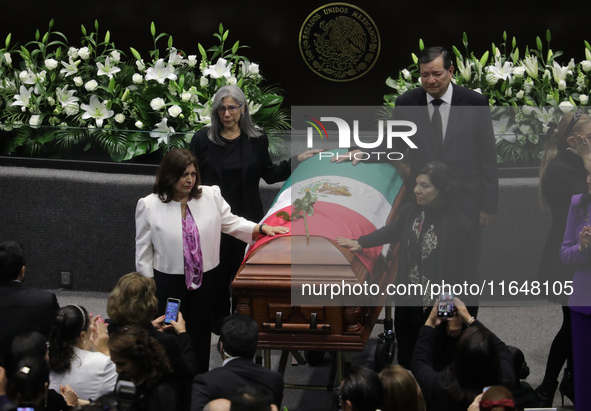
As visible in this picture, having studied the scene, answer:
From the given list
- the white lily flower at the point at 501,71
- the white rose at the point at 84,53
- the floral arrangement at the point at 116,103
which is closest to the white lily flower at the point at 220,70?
the floral arrangement at the point at 116,103

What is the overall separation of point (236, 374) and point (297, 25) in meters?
4.11

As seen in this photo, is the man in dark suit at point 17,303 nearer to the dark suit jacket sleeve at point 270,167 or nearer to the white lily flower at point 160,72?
the dark suit jacket sleeve at point 270,167

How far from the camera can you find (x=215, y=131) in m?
4.71

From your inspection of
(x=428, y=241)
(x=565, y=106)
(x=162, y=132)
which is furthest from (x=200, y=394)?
(x=565, y=106)

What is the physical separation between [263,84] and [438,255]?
11.2 ft

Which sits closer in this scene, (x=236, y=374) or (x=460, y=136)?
(x=236, y=374)

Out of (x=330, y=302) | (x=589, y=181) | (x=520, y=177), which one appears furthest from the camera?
(x=520, y=177)

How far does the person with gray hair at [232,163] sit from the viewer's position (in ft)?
15.4

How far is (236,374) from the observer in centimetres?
328

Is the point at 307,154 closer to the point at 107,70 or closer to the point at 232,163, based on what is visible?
the point at 232,163

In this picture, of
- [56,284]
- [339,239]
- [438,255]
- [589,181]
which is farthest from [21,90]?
[589,181]

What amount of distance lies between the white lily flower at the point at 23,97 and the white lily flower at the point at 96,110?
38 cm

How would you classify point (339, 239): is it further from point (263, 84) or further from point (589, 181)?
point (263, 84)

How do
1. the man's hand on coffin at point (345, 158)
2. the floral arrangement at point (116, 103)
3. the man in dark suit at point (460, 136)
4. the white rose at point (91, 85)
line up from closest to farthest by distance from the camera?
the man in dark suit at point (460, 136) < the man's hand on coffin at point (345, 158) < the floral arrangement at point (116, 103) < the white rose at point (91, 85)
